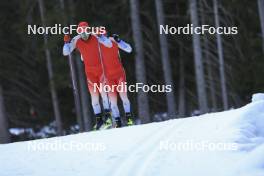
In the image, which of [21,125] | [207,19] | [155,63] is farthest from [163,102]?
[21,125]

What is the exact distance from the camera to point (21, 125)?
88.0ft

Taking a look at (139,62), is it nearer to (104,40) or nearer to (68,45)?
(68,45)

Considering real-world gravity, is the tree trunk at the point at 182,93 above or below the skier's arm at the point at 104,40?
below

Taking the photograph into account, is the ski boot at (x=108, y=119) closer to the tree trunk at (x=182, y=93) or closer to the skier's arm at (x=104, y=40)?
the skier's arm at (x=104, y=40)

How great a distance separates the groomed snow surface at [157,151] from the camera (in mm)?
6324

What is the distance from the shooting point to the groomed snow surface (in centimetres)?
632

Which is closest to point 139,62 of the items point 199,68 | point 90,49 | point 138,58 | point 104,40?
point 138,58

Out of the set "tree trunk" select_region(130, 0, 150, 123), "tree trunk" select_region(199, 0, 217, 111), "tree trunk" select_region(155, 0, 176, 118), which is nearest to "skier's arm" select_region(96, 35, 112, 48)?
"tree trunk" select_region(130, 0, 150, 123)

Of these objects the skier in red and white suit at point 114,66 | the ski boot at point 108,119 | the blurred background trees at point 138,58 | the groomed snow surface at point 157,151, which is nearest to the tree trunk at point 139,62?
the blurred background trees at point 138,58

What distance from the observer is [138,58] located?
19922 millimetres

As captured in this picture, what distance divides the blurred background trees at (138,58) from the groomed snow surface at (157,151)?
11.7 metres

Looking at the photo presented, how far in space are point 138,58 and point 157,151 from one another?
42.1 ft

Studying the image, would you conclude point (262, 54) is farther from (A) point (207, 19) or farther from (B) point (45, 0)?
(B) point (45, 0)

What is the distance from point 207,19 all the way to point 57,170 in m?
18.8
